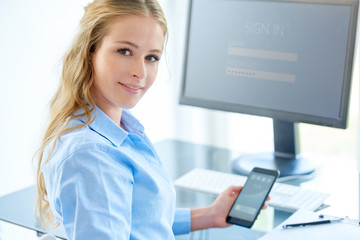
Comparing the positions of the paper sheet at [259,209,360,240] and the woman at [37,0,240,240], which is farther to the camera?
the paper sheet at [259,209,360,240]

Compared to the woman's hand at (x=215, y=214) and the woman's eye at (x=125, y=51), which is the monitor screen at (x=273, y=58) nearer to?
the woman's hand at (x=215, y=214)

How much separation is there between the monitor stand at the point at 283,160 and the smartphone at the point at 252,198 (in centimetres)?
26

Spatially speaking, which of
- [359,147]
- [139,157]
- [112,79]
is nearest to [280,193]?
[359,147]

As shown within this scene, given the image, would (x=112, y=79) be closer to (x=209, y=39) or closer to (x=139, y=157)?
(x=139, y=157)

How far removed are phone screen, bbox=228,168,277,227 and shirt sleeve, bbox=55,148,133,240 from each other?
1.39ft

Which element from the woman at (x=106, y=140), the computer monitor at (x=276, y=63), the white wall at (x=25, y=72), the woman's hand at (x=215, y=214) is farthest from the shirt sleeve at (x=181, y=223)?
the white wall at (x=25, y=72)

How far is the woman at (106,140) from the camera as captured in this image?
2.87ft

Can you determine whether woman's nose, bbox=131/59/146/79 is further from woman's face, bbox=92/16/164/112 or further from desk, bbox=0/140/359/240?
desk, bbox=0/140/359/240

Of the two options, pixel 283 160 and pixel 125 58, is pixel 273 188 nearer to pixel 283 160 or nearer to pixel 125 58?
pixel 283 160

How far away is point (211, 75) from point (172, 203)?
0.68 meters

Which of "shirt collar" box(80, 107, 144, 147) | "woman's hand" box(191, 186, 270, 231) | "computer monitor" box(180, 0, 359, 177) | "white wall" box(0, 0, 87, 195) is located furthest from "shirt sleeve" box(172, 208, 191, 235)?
"white wall" box(0, 0, 87, 195)

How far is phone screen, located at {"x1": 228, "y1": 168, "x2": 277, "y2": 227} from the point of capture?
4.14ft

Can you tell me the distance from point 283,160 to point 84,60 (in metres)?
0.90

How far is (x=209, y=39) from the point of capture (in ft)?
5.57
